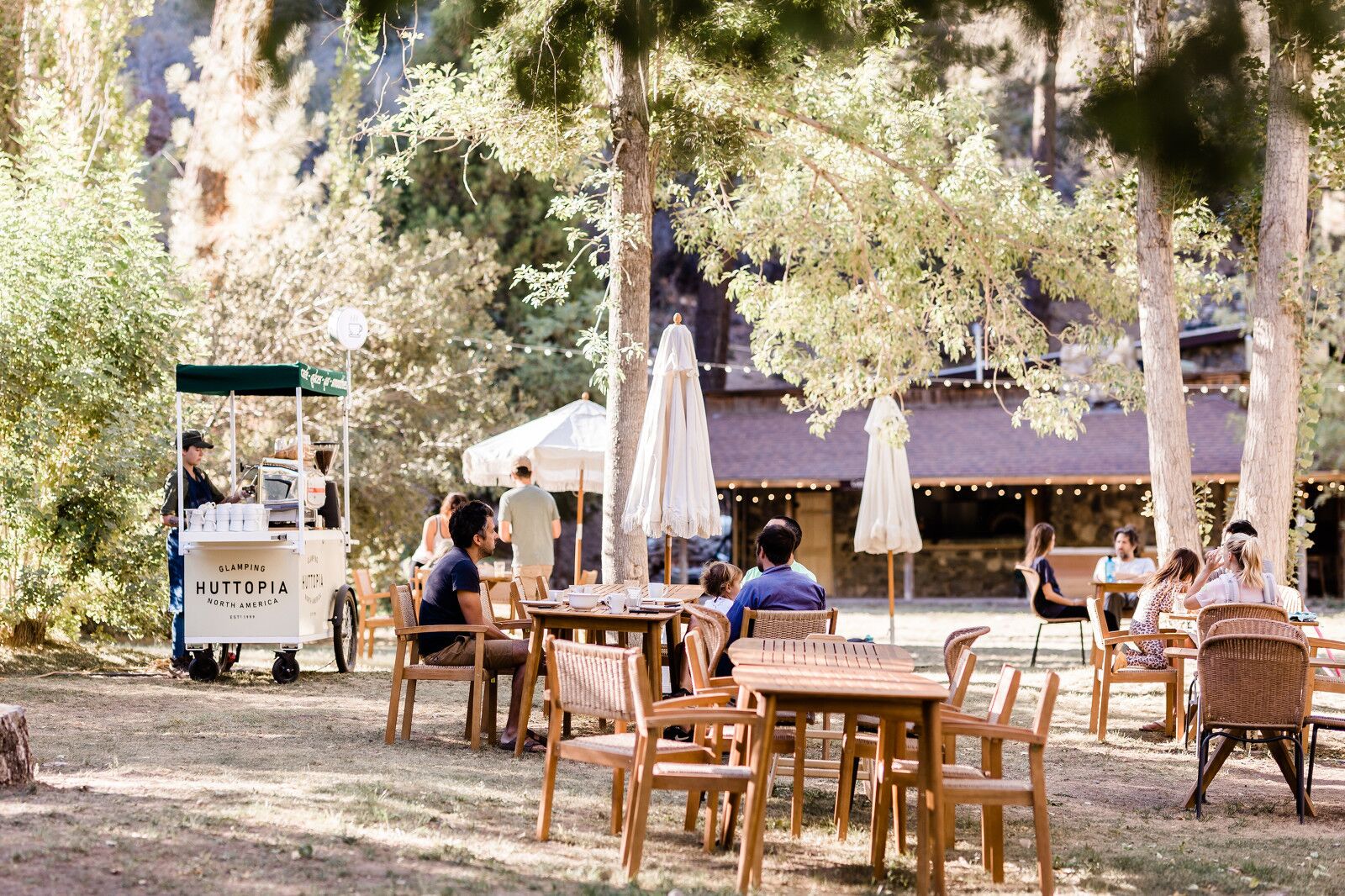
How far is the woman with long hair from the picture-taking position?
1188cm

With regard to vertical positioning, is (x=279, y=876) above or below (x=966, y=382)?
below

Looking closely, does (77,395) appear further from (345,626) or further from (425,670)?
(425,670)

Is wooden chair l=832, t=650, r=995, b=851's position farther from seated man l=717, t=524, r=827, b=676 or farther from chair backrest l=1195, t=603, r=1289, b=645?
chair backrest l=1195, t=603, r=1289, b=645

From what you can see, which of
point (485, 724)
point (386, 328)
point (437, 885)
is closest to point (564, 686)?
point (437, 885)

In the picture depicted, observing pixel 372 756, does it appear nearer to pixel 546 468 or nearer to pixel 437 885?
pixel 437 885

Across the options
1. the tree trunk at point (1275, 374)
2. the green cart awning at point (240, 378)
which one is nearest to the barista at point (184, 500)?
Answer: the green cart awning at point (240, 378)

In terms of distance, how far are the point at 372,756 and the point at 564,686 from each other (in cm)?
222

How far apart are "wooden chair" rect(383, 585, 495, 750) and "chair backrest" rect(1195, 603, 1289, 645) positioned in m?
3.49

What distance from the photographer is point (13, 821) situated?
508 cm

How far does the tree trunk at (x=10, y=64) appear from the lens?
1348 centimetres

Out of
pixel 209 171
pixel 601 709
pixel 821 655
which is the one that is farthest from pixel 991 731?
pixel 209 171

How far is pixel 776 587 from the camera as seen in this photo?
689 centimetres

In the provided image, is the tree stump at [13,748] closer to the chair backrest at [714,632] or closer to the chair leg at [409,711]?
the chair leg at [409,711]

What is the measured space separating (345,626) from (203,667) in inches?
49.5
